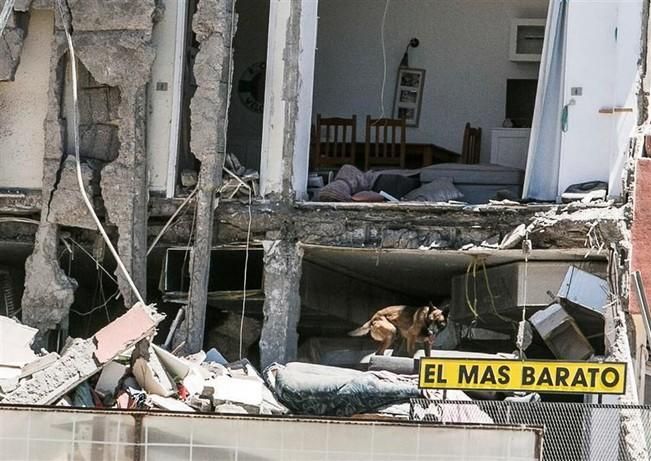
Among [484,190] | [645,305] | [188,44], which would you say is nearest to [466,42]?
[484,190]

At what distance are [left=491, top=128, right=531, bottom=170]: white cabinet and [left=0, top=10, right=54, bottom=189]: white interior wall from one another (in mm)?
5325

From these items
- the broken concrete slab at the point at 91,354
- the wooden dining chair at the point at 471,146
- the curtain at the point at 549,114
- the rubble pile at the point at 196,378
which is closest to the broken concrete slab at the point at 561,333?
the rubble pile at the point at 196,378

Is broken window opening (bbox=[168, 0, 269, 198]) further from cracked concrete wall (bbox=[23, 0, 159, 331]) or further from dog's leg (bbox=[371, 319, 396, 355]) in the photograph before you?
dog's leg (bbox=[371, 319, 396, 355])

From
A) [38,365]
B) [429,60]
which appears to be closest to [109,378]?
[38,365]

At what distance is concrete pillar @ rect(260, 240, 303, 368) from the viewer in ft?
70.5

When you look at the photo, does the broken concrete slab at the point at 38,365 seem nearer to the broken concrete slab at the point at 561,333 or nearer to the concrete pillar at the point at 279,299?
the concrete pillar at the point at 279,299

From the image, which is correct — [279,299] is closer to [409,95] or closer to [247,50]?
[247,50]

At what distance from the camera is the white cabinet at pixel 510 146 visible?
77.9ft

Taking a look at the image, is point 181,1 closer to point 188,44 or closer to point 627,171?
point 188,44

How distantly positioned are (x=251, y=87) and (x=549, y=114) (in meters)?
4.92

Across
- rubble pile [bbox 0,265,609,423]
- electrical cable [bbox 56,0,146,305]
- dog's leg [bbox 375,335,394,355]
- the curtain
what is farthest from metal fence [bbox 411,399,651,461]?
electrical cable [bbox 56,0,146,305]

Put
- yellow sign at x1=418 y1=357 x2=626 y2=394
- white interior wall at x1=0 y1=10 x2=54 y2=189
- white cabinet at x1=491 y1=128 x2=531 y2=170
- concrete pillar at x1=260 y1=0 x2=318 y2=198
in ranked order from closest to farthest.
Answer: yellow sign at x1=418 y1=357 x2=626 y2=394
concrete pillar at x1=260 y1=0 x2=318 y2=198
white interior wall at x1=0 y1=10 x2=54 y2=189
white cabinet at x1=491 y1=128 x2=531 y2=170

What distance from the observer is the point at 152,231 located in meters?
21.7

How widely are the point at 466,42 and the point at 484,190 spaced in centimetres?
350
